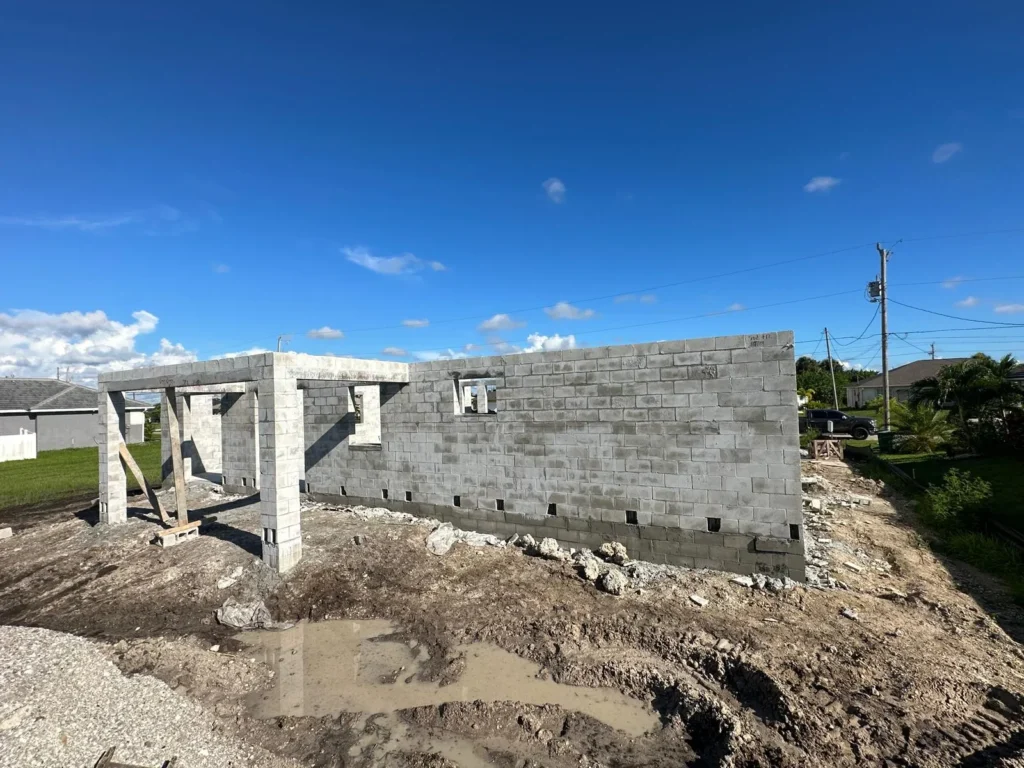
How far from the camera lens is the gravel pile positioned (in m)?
4.24

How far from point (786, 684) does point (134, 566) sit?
10.6 meters

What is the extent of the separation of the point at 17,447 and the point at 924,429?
41.1 metres

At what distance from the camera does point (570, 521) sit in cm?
887

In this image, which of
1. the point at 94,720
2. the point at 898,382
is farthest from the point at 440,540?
the point at 898,382

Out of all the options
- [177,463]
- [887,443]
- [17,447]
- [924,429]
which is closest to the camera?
[177,463]

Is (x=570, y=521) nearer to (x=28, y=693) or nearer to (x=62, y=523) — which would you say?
(x=28, y=693)

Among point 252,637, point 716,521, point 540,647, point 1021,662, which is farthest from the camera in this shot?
point 716,521

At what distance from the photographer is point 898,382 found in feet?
119

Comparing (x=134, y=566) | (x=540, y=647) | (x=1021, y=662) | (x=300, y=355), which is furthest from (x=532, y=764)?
(x=134, y=566)

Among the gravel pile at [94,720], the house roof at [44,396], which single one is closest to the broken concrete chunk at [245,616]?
the gravel pile at [94,720]

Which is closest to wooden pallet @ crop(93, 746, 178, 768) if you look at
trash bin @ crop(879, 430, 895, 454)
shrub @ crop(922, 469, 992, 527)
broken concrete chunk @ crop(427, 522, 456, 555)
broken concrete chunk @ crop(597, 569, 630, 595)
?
broken concrete chunk @ crop(427, 522, 456, 555)

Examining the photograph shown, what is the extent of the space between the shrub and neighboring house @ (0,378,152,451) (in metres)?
32.6

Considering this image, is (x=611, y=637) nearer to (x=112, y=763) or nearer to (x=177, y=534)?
(x=112, y=763)

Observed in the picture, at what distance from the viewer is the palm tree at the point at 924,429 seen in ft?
55.6
